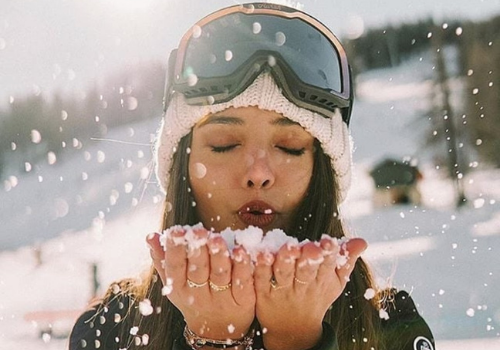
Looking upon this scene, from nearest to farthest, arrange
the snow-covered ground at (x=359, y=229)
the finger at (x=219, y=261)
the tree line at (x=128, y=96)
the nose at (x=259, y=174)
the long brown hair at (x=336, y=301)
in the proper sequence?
the finger at (x=219, y=261)
the nose at (x=259, y=174)
the long brown hair at (x=336, y=301)
the snow-covered ground at (x=359, y=229)
the tree line at (x=128, y=96)

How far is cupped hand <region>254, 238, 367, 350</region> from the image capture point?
1.63m

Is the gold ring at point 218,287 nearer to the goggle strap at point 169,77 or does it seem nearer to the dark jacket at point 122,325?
the dark jacket at point 122,325

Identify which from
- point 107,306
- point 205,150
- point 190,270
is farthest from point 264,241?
point 107,306

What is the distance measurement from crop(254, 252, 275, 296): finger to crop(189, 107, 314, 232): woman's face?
459mm

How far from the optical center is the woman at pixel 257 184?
1765mm

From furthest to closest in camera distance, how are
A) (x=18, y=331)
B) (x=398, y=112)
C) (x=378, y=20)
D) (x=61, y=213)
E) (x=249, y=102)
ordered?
(x=378, y=20) < (x=398, y=112) < (x=61, y=213) < (x=18, y=331) < (x=249, y=102)

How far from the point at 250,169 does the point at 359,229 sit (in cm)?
1393

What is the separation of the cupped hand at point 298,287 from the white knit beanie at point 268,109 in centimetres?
66

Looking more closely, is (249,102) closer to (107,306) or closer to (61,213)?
(107,306)

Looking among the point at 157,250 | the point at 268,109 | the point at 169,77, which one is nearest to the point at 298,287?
the point at 157,250

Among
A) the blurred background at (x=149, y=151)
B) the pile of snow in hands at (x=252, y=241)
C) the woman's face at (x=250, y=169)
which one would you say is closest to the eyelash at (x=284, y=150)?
the woman's face at (x=250, y=169)

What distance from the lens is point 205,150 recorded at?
2.28 metres

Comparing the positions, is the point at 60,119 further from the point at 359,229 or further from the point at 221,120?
the point at 221,120

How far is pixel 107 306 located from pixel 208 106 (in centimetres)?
70
